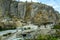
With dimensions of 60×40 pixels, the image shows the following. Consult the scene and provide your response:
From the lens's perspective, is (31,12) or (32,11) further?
(31,12)

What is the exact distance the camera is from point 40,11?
55.0 m

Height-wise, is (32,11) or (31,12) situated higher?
(32,11)

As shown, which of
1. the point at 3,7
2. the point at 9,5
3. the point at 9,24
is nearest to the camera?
the point at 9,24

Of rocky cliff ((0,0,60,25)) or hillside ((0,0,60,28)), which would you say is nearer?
hillside ((0,0,60,28))

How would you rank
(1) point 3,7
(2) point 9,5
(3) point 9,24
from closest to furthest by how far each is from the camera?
(3) point 9,24
(1) point 3,7
(2) point 9,5

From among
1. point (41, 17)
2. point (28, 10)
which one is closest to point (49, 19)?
point (41, 17)

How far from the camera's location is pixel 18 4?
182 feet

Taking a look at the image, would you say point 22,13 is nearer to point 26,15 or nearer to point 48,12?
point 26,15

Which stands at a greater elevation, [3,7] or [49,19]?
[3,7]

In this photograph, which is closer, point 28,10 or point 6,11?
point 6,11

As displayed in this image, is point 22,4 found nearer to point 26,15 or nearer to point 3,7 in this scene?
point 26,15

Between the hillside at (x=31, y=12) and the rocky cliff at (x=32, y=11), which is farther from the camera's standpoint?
the rocky cliff at (x=32, y=11)

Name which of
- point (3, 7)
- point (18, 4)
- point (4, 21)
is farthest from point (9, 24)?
point (18, 4)

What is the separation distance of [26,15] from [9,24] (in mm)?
14730
